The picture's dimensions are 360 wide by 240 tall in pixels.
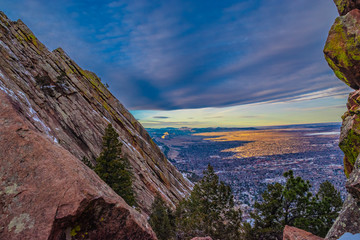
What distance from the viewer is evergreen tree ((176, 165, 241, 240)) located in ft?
57.7

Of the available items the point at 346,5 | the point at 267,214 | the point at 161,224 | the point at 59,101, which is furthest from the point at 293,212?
the point at 59,101

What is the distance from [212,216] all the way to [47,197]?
17128 millimetres

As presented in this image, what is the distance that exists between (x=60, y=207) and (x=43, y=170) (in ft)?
5.35

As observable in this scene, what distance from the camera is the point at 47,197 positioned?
607cm

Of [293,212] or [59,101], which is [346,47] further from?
[59,101]

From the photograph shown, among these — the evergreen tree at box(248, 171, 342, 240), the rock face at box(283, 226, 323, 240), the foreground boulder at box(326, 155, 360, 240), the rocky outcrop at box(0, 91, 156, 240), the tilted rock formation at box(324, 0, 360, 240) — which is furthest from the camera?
the tilted rock formation at box(324, 0, 360, 240)

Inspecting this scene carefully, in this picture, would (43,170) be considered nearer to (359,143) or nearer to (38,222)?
(38,222)

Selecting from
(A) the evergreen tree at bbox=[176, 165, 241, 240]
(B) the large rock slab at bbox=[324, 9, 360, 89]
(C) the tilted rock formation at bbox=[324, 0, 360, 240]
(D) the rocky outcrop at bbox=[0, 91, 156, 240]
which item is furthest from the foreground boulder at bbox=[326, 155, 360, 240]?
(B) the large rock slab at bbox=[324, 9, 360, 89]

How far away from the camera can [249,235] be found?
752 inches

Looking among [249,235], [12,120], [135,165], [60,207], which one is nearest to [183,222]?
[249,235]

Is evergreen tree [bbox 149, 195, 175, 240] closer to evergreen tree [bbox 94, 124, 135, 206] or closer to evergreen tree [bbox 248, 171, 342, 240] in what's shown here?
evergreen tree [bbox 94, 124, 135, 206]

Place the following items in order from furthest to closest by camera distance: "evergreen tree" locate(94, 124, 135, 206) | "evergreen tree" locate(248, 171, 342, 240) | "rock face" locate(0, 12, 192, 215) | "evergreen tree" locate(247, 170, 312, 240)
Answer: "rock face" locate(0, 12, 192, 215) → "evergreen tree" locate(94, 124, 135, 206) → "evergreen tree" locate(247, 170, 312, 240) → "evergreen tree" locate(248, 171, 342, 240)

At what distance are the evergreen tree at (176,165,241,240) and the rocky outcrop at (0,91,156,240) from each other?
12046 mm

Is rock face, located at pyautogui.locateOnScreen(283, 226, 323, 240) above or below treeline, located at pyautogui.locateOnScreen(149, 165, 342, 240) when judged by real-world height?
above
